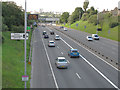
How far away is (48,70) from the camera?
27969mm

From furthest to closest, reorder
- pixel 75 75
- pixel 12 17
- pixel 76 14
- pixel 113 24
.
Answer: pixel 76 14
pixel 113 24
pixel 12 17
pixel 75 75

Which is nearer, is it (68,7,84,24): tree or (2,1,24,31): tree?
(2,1,24,31): tree

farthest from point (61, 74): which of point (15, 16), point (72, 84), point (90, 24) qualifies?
point (90, 24)

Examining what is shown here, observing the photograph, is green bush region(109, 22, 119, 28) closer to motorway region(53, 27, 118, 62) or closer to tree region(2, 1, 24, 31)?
motorway region(53, 27, 118, 62)

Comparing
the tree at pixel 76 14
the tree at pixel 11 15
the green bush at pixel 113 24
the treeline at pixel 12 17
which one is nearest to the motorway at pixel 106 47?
the treeline at pixel 12 17

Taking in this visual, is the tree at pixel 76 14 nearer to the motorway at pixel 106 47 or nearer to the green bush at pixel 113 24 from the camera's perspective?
the green bush at pixel 113 24

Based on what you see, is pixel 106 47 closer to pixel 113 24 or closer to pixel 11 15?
pixel 11 15

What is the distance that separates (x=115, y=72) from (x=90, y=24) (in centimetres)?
9656

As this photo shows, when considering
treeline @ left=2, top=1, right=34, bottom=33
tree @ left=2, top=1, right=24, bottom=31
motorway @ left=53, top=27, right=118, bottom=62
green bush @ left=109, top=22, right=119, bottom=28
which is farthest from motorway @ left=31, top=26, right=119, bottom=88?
green bush @ left=109, top=22, right=119, bottom=28

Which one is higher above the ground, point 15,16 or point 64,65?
point 15,16

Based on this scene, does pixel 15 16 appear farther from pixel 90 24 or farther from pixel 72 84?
pixel 90 24

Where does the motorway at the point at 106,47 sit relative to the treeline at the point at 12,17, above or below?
below

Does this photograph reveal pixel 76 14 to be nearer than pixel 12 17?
No

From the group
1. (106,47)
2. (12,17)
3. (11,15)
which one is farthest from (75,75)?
(11,15)
